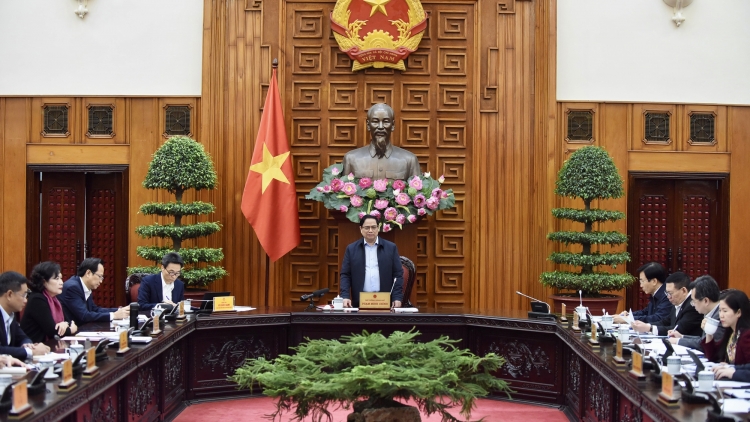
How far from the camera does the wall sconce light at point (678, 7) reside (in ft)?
26.8

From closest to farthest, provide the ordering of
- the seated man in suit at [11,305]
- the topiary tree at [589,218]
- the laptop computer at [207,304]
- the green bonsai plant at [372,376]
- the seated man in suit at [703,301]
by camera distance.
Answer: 1. the green bonsai plant at [372,376]
2. the seated man in suit at [11,305]
3. the seated man in suit at [703,301]
4. the laptop computer at [207,304]
5. the topiary tree at [589,218]

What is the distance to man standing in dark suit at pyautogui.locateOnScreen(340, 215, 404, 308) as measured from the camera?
21.4 ft

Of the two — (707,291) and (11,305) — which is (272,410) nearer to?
(11,305)

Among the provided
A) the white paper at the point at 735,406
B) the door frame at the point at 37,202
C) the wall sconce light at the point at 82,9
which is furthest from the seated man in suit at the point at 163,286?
the white paper at the point at 735,406

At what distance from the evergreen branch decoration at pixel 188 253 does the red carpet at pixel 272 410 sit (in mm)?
1688

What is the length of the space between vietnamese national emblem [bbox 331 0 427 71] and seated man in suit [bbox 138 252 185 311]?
308 centimetres

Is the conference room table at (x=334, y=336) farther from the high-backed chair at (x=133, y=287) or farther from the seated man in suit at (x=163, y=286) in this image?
the high-backed chair at (x=133, y=287)

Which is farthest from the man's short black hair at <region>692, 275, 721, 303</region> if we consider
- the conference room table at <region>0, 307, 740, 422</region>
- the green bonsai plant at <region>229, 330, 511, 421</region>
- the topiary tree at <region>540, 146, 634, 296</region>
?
the topiary tree at <region>540, 146, 634, 296</region>

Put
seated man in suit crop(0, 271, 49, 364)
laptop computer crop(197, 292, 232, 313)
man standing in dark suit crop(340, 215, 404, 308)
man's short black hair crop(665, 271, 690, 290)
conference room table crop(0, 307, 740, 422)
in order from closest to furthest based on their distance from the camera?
seated man in suit crop(0, 271, 49, 364) → conference room table crop(0, 307, 740, 422) → man's short black hair crop(665, 271, 690, 290) → laptop computer crop(197, 292, 232, 313) → man standing in dark suit crop(340, 215, 404, 308)

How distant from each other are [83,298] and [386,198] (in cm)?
279

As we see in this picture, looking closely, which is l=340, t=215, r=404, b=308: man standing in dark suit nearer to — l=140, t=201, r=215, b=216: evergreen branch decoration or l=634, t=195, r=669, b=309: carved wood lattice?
l=140, t=201, r=215, b=216: evergreen branch decoration

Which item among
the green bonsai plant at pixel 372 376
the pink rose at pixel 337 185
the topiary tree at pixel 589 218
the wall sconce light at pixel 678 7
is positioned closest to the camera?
the green bonsai plant at pixel 372 376

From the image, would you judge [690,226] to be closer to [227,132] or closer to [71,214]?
[227,132]

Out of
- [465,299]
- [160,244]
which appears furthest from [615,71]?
[160,244]
